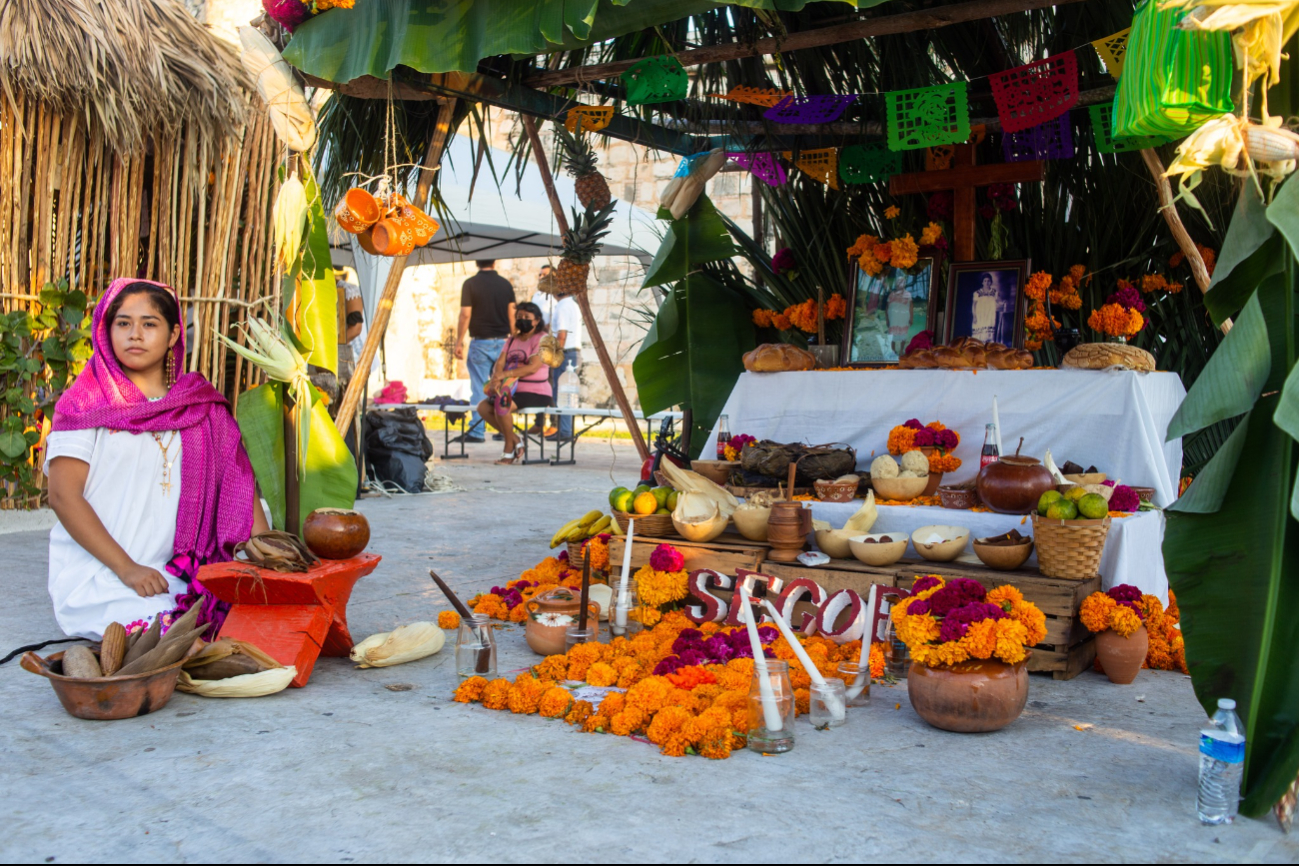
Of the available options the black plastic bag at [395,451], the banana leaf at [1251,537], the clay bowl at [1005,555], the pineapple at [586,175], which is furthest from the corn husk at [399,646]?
the black plastic bag at [395,451]

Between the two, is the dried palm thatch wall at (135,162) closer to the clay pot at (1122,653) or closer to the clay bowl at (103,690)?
the clay bowl at (103,690)

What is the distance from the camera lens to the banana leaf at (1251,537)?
8.14 feet

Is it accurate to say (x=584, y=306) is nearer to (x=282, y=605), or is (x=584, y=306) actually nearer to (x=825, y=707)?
(x=282, y=605)

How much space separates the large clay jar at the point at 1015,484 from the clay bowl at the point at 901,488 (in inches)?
15.4

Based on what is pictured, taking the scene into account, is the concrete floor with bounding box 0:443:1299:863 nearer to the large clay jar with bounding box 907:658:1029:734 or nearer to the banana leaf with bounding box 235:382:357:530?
the large clay jar with bounding box 907:658:1029:734

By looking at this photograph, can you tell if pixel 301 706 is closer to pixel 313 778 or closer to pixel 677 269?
pixel 313 778

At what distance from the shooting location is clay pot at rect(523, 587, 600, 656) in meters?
3.91

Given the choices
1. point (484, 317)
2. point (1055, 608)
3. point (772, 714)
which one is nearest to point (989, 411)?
point (1055, 608)

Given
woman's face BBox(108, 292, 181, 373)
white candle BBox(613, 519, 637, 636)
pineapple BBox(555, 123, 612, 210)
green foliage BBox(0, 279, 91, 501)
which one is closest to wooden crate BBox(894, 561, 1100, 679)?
white candle BBox(613, 519, 637, 636)

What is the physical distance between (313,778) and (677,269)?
4202 millimetres

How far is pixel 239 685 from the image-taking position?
334 cm

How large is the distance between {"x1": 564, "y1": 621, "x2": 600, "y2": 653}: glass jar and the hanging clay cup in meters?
1.91

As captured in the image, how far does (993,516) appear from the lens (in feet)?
13.5

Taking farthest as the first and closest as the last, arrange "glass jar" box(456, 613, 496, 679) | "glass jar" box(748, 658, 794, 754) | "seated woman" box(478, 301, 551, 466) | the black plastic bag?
"seated woman" box(478, 301, 551, 466) → the black plastic bag → "glass jar" box(456, 613, 496, 679) → "glass jar" box(748, 658, 794, 754)
